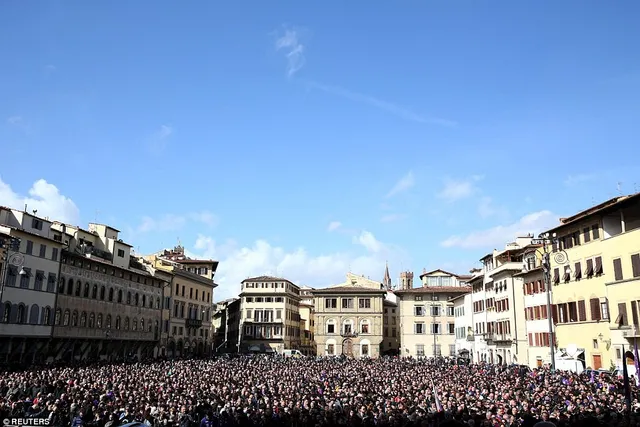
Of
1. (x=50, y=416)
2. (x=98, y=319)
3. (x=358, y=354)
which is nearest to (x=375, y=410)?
(x=50, y=416)

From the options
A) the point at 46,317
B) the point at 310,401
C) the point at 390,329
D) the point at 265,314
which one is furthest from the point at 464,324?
the point at 310,401

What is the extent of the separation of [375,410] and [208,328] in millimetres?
61530

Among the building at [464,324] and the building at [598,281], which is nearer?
the building at [598,281]

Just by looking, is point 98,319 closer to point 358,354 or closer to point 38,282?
point 38,282

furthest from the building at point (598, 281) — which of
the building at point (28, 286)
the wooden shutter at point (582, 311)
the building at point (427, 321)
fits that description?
the building at point (28, 286)

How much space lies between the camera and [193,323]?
71.1 m

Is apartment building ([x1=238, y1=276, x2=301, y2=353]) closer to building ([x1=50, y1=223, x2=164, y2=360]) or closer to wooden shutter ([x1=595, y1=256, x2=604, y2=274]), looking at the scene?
building ([x1=50, y1=223, x2=164, y2=360])

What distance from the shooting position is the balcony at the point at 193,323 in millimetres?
70312

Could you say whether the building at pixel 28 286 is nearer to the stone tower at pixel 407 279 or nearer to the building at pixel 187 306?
the building at pixel 187 306

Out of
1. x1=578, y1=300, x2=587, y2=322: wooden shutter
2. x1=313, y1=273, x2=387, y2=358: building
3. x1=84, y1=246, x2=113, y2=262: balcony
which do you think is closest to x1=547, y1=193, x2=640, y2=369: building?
x1=578, y1=300, x2=587, y2=322: wooden shutter

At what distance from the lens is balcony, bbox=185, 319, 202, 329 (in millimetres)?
70312

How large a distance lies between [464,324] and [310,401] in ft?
175

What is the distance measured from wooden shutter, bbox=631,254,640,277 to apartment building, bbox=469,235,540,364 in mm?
14717

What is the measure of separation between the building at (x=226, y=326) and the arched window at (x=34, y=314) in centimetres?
4430
